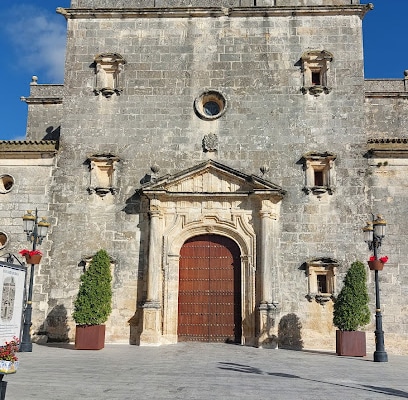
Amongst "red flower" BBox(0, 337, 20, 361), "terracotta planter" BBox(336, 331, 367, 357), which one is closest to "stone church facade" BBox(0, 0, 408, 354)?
"terracotta planter" BBox(336, 331, 367, 357)

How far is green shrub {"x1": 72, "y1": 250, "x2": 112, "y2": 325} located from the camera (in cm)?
1355

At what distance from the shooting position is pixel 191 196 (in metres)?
15.5

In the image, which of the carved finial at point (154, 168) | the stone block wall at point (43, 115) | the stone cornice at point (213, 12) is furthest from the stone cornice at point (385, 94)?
the stone block wall at point (43, 115)

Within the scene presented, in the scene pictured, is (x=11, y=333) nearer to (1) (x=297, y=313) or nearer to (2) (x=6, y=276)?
(2) (x=6, y=276)

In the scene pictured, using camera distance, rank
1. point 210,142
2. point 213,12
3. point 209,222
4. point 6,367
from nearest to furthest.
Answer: point 6,367 < point 209,222 < point 210,142 < point 213,12

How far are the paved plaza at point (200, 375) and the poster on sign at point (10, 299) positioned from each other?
1.33m

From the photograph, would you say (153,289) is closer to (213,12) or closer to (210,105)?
(210,105)

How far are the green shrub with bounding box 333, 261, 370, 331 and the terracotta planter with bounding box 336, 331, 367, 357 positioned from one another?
0.17 meters

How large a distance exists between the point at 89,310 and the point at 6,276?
25.0ft

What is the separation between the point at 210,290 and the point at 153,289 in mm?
1680

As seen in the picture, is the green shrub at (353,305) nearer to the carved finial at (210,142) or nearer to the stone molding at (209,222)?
the stone molding at (209,222)

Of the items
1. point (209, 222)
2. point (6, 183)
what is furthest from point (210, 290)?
point (6, 183)

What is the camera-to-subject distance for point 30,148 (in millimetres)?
16281

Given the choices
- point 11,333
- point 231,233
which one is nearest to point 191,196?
point 231,233
